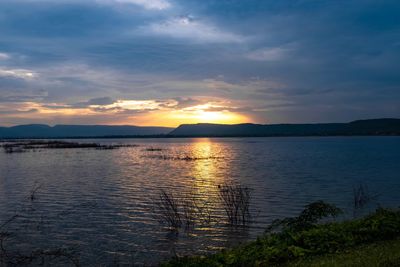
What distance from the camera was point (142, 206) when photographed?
83.2 ft

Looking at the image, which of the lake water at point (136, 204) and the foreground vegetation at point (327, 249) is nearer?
the foreground vegetation at point (327, 249)

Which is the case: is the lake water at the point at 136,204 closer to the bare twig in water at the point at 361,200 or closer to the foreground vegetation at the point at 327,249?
the bare twig in water at the point at 361,200

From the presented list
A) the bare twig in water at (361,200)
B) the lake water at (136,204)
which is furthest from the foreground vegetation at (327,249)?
the bare twig in water at (361,200)

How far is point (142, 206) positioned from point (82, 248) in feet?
30.1

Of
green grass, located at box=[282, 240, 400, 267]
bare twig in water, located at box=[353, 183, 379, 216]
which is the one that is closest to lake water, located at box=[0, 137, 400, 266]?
bare twig in water, located at box=[353, 183, 379, 216]

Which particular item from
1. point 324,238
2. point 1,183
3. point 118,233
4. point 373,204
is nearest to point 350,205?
point 373,204

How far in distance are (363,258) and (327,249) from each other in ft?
5.57

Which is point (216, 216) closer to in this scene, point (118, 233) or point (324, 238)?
point (118, 233)

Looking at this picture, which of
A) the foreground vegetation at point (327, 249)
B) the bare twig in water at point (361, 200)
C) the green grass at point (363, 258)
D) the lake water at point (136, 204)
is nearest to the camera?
the green grass at point (363, 258)

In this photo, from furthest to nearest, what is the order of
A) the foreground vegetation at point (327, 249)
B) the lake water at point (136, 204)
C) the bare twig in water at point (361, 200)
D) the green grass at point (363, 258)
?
the bare twig in water at point (361, 200)
the lake water at point (136, 204)
the foreground vegetation at point (327, 249)
the green grass at point (363, 258)

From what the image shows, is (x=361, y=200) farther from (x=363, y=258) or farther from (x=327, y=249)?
(x=363, y=258)

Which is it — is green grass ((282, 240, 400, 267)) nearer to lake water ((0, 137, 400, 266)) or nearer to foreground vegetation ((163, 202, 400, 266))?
foreground vegetation ((163, 202, 400, 266))

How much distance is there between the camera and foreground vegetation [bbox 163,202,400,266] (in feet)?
33.6

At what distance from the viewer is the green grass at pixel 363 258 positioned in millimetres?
9528
